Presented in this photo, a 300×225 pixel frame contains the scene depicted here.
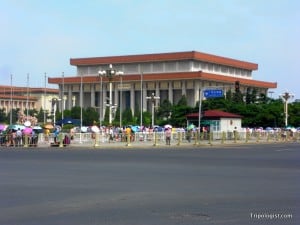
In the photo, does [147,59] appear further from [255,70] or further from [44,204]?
[44,204]

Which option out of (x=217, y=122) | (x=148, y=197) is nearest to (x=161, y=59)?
(x=217, y=122)

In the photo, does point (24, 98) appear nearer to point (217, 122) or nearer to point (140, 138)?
point (217, 122)

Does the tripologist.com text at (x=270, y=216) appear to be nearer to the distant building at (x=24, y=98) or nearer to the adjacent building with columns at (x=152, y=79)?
the adjacent building with columns at (x=152, y=79)

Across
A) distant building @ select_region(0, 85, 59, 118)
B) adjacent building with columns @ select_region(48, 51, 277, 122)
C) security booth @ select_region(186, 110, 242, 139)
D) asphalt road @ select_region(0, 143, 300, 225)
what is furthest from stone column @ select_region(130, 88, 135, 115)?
asphalt road @ select_region(0, 143, 300, 225)

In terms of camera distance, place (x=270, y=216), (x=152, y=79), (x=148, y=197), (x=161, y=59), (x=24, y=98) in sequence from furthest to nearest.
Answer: (x=24, y=98), (x=161, y=59), (x=152, y=79), (x=148, y=197), (x=270, y=216)

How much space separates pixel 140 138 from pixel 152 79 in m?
95.5

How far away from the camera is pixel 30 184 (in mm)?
15578

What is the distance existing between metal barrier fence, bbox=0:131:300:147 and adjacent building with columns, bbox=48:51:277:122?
79.9 metres

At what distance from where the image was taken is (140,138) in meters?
55.6

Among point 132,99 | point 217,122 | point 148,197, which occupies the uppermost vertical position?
point 132,99

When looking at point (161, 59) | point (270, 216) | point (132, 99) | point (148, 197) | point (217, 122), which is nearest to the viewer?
point (270, 216)

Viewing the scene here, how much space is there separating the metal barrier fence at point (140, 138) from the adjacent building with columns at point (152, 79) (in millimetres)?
79923

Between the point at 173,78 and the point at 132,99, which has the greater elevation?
the point at 173,78

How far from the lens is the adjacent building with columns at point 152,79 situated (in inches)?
5842
